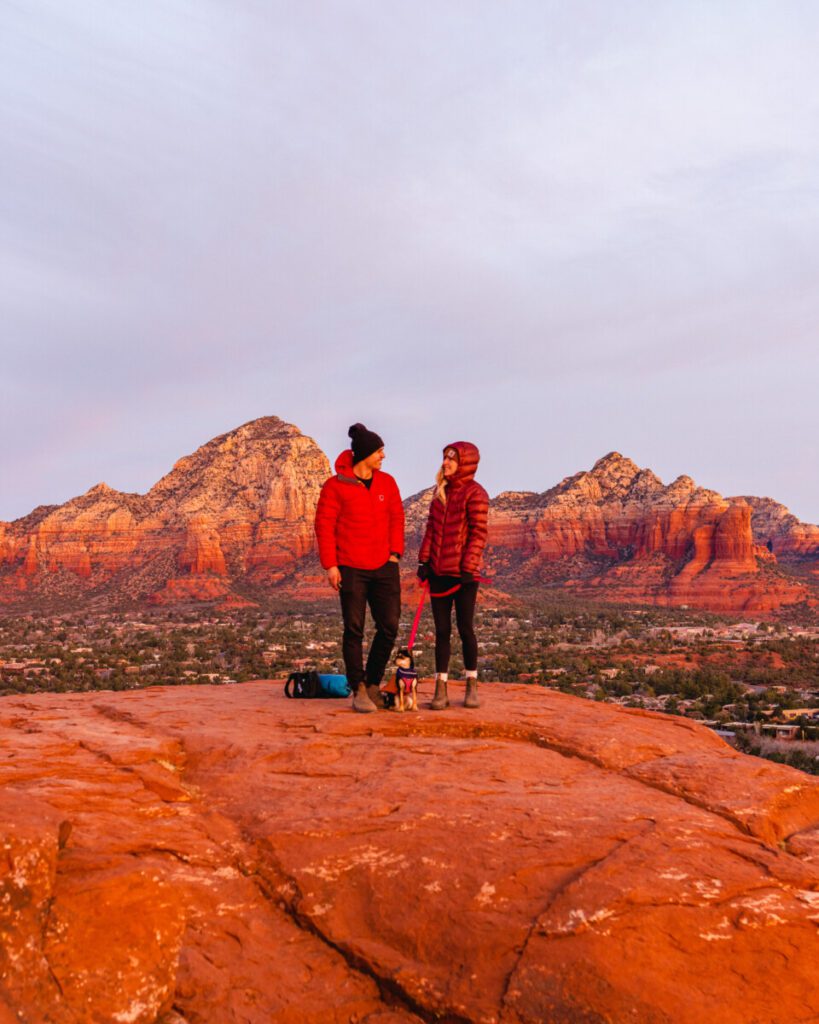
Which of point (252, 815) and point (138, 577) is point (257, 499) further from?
point (252, 815)

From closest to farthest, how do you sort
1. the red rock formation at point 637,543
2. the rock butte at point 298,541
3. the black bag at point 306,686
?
the black bag at point 306,686 < the red rock formation at point 637,543 < the rock butte at point 298,541

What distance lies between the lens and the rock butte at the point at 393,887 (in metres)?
2.79

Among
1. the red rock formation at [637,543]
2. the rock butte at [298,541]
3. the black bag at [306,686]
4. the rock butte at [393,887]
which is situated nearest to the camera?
the rock butte at [393,887]

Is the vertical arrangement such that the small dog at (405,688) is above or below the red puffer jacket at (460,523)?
below

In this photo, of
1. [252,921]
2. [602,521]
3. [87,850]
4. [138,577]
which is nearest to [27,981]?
A: [87,850]

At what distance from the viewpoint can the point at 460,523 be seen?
716 cm

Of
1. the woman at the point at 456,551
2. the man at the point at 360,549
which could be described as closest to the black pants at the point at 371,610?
the man at the point at 360,549

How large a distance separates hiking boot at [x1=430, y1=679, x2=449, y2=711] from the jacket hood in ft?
6.62

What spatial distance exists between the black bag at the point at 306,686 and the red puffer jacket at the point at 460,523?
6.27 ft

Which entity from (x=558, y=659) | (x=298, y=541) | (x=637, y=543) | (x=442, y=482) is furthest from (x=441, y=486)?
(x=298, y=541)

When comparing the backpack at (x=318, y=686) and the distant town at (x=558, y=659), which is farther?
the distant town at (x=558, y=659)

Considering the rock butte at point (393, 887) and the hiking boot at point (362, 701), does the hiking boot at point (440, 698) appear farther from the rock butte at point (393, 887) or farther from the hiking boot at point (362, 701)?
the rock butte at point (393, 887)

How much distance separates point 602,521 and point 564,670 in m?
71.2

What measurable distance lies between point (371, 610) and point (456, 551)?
102 centimetres
